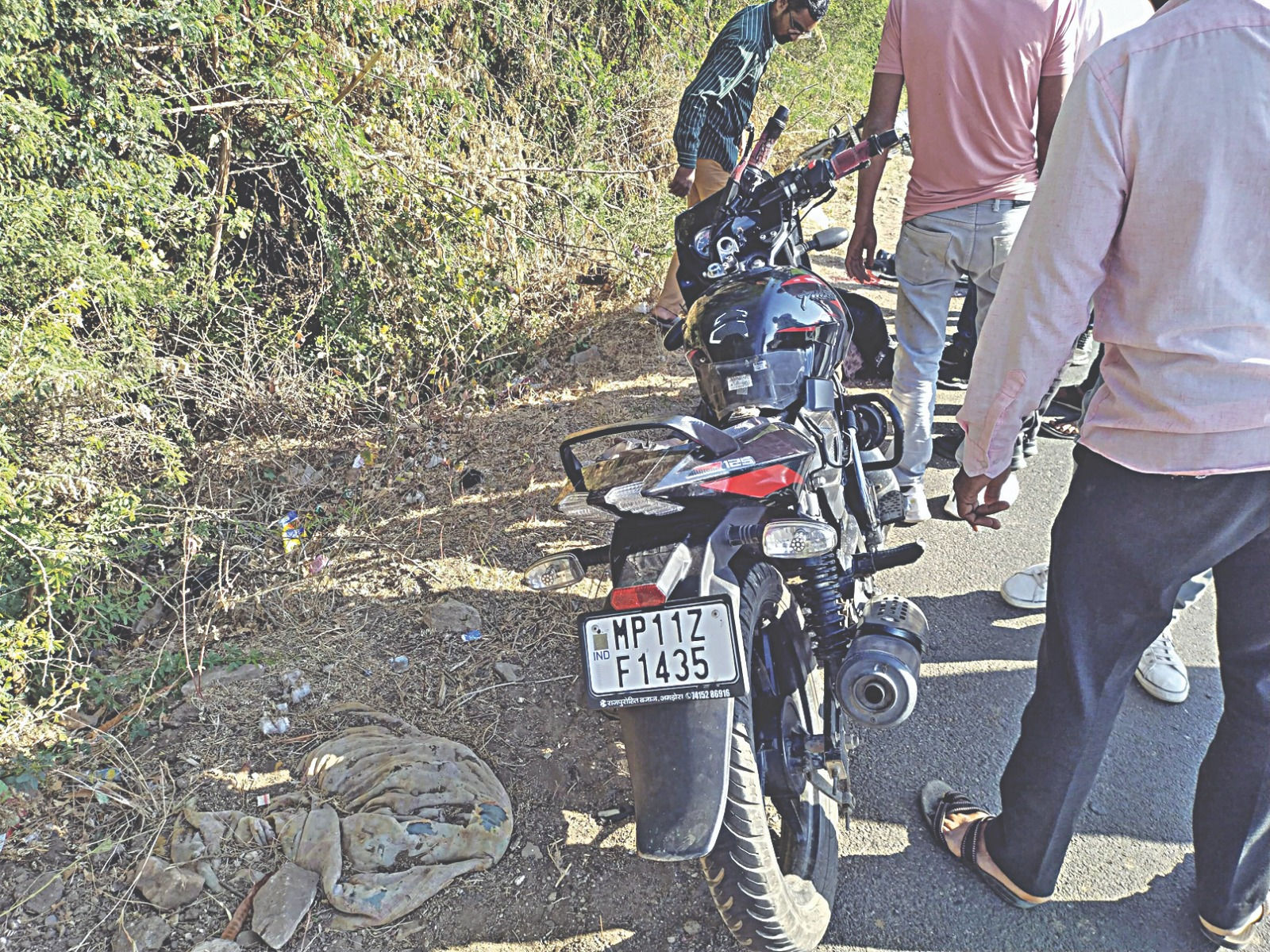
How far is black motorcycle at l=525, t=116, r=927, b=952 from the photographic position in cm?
178

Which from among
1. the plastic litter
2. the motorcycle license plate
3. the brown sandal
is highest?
the motorcycle license plate

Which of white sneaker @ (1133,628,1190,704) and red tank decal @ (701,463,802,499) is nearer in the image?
red tank decal @ (701,463,802,499)

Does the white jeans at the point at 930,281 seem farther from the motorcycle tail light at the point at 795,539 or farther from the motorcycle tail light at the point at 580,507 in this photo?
the motorcycle tail light at the point at 580,507

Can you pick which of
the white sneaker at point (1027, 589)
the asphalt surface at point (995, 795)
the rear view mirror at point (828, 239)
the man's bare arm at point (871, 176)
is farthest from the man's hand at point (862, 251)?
the white sneaker at point (1027, 589)

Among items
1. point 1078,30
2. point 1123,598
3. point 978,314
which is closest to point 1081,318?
point 1123,598

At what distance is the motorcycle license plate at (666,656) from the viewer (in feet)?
5.82

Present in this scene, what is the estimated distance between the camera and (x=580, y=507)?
2.11 m

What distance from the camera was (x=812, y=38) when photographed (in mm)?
8711

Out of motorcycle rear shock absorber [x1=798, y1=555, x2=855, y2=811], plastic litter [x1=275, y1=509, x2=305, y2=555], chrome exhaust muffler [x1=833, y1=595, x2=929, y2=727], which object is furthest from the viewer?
plastic litter [x1=275, y1=509, x2=305, y2=555]

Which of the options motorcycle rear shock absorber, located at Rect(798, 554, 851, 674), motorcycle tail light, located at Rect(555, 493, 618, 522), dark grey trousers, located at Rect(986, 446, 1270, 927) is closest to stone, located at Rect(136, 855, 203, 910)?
motorcycle tail light, located at Rect(555, 493, 618, 522)

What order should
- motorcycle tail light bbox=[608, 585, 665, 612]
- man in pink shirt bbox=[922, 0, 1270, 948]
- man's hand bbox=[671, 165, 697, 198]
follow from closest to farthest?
man in pink shirt bbox=[922, 0, 1270, 948]
motorcycle tail light bbox=[608, 585, 665, 612]
man's hand bbox=[671, 165, 697, 198]

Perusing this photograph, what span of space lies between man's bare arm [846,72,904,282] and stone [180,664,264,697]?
2857 mm

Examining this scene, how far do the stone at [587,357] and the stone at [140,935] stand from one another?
3.62 m

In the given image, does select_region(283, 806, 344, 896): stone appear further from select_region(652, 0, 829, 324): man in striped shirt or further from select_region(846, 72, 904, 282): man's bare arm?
select_region(846, 72, 904, 282): man's bare arm
